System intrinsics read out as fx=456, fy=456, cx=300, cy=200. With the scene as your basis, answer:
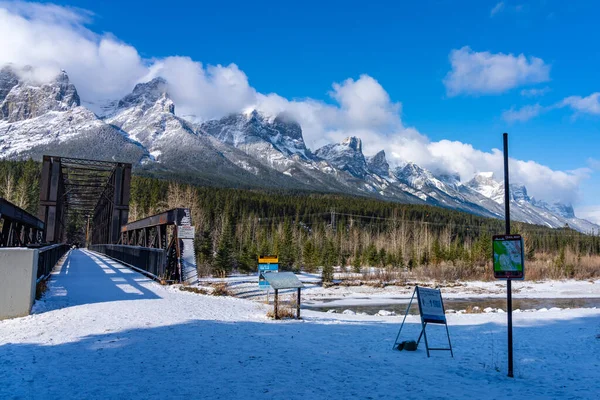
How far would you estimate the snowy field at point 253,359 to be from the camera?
6027mm

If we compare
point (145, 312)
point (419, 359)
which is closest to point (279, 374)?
point (419, 359)

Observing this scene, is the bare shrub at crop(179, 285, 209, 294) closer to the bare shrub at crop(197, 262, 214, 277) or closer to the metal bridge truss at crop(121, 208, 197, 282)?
the metal bridge truss at crop(121, 208, 197, 282)

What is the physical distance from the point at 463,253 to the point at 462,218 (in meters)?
95.0

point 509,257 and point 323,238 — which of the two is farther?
point 323,238

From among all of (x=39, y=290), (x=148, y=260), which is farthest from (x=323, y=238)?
(x=39, y=290)

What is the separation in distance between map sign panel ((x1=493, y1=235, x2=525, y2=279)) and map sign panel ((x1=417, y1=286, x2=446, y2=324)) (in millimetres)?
2088

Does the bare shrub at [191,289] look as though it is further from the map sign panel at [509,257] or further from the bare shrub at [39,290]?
the map sign panel at [509,257]

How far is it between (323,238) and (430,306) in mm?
80045

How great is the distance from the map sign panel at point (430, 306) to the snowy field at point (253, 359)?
27.6 inches

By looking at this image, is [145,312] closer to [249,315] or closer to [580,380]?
[249,315]

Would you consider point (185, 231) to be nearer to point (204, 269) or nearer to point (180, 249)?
point (180, 249)

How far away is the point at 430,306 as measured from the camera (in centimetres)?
941

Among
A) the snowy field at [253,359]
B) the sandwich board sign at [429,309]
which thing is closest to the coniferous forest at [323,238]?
the snowy field at [253,359]

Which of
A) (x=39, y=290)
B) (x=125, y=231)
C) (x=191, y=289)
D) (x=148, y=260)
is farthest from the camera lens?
(x=125, y=231)
